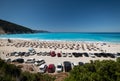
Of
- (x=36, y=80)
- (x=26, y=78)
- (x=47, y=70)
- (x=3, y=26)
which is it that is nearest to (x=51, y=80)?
(x=36, y=80)

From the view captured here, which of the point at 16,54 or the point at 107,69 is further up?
the point at 107,69

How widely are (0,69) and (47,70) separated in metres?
10.5

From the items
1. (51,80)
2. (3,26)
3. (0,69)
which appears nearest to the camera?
(0,69)

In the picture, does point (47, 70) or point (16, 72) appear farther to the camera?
point (47, 70)

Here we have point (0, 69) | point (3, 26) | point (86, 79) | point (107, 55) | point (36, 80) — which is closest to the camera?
point (86, 79)

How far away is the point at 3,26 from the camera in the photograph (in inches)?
6722

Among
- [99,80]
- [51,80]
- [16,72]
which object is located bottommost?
[51,80]

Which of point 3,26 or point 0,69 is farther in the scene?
point 3,26

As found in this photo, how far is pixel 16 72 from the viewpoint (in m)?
13.6

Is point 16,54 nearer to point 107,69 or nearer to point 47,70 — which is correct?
point 47,70

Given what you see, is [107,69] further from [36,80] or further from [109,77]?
[36,80]

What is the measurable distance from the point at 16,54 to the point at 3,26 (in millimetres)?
153100

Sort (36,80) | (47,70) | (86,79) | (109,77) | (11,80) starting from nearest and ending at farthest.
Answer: (86,79) → (109,77) → (11,80) → (36,80) → (47,70)

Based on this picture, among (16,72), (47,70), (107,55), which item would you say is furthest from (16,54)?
(107,55)
